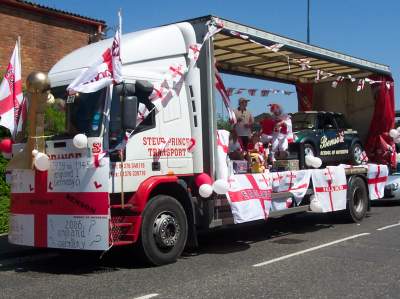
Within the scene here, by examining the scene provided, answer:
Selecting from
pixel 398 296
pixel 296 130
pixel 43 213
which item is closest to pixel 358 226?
pixel 296 130

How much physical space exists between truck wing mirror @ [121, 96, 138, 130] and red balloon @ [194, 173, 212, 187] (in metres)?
1.44

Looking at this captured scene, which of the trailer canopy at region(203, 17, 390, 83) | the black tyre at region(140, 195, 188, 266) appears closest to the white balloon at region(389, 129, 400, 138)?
the trailer canopy at region(203, 17, 390, 83)

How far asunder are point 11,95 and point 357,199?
300 inches

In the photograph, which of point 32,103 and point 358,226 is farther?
point 358,226

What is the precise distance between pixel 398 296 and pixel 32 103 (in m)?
5.09

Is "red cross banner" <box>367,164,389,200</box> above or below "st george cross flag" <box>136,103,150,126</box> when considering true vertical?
below

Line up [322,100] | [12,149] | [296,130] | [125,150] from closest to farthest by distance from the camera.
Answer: [125,150], [12,149], [296,130], [322,100]

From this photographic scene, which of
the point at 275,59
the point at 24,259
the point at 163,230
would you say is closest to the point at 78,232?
the point at 163,230

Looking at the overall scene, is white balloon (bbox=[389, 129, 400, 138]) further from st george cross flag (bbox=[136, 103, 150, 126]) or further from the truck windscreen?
the truck windscreen

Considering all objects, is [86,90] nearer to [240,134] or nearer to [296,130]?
[240,134]

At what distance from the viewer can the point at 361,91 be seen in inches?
562

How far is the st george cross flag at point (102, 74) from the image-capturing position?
738cm

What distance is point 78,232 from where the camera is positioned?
734 centimetres

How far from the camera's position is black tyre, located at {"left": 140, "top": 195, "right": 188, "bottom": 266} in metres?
7.63
